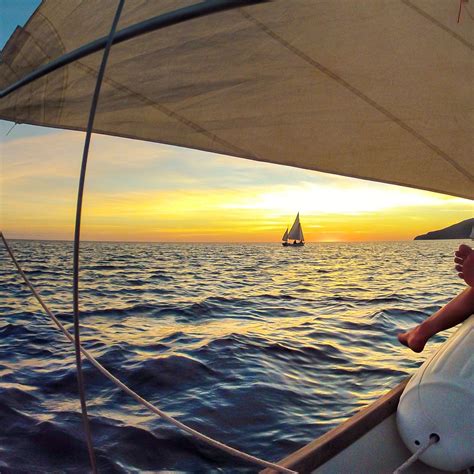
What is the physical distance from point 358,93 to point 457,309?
1.07 m

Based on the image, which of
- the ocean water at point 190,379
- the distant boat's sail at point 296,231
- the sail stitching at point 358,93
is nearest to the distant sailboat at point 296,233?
the distant boat's sail at point 296,231

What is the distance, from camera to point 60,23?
2080mm

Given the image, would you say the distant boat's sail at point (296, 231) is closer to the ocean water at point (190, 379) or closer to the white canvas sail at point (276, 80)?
the ocean water at point (190, 379)

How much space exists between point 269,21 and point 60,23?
0.82m

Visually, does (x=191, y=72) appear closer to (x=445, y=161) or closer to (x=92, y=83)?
(x=92, y=83)

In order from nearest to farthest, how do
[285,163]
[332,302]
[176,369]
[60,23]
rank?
1. [60,23]
2. [285,163]
3. [176,369]
4. [332,302]

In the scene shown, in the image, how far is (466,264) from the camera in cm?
223

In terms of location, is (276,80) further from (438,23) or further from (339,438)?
(339,438)

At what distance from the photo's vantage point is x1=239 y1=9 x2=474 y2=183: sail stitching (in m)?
2.13

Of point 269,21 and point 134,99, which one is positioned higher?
point 269,21

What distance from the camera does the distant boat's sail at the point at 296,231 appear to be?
6525cm

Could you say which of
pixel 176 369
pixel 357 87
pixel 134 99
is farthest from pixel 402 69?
pixel 176 369

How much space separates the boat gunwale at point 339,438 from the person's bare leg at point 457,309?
27 cm

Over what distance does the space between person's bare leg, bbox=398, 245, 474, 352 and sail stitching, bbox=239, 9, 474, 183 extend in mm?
505
